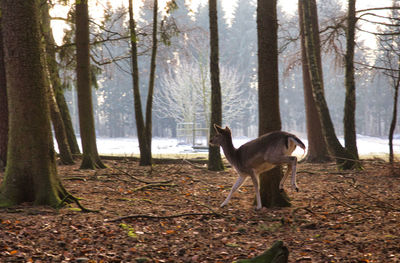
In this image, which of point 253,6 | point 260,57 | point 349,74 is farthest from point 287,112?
point 260,57

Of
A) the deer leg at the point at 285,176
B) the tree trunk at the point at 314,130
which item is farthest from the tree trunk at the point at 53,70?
the deer leg at the point at 285,176

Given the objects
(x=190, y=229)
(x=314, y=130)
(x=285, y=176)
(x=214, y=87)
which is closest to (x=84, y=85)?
(x=214, y=87)

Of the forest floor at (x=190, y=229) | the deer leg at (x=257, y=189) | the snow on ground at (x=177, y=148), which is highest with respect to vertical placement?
the deer leg at (x=257, y=189)

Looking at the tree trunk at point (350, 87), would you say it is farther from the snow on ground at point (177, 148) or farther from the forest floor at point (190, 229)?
the snow on ground at point (177, 148)

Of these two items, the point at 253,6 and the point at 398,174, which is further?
the point at 253,6

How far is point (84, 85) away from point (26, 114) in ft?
22.0

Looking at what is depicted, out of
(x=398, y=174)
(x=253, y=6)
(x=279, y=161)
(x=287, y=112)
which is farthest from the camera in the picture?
(x=253, y=6)

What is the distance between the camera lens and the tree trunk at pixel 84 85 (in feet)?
46.5

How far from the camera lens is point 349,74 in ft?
47.8

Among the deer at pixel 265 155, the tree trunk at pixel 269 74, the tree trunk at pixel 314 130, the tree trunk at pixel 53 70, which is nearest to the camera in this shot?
the deer at pixel 265 155

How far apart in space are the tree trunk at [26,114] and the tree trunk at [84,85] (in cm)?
632

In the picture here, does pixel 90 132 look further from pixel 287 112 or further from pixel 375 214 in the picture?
pixel 287 112

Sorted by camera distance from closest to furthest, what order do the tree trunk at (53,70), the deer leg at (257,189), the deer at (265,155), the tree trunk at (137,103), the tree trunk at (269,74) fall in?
the deer at (265,155), the deer leg at (257,189), the tree trunk at (269,74), the tree trunk at (53,70), the tree trunk at (137,103)

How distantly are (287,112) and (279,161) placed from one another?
209 ft
